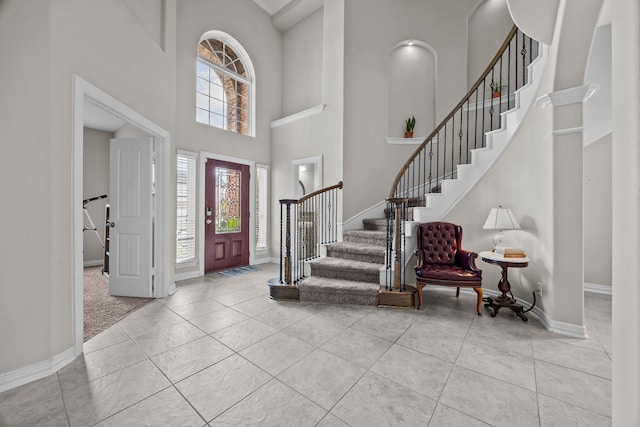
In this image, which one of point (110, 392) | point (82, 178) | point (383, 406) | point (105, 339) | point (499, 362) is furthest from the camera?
point (105, 339)

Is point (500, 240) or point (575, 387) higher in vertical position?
point (500, 240)

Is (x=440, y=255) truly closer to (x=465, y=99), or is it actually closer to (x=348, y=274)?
(x=348, y=274)

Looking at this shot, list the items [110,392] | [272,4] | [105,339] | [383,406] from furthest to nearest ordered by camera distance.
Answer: [272,4], [105,339], [110,392], [383,406]

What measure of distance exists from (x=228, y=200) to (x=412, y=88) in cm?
449

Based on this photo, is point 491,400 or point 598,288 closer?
point 491,400

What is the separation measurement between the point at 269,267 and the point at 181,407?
394 cm

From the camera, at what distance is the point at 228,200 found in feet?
17.4

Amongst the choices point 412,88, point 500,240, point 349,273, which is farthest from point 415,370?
point 412,88

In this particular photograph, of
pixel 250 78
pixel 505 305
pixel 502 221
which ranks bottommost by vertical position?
pixel 505 305

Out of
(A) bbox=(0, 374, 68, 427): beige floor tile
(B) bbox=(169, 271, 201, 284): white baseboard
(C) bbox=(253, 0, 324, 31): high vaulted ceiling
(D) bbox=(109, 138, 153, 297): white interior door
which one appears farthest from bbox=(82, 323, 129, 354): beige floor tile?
(C) bbox=(253, 0, 324, 31): high vaulted ceiling

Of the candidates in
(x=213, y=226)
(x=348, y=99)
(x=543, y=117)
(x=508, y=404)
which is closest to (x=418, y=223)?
(x=543, y=117)

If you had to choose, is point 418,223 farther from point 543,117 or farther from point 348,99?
point 348,99

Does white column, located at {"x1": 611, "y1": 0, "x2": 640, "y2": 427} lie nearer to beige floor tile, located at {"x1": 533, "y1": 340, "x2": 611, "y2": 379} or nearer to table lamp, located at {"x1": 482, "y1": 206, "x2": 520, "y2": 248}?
beige floor tile, located at {"x1": 533, "y1": 340, "x2": 611, "y2": 379}

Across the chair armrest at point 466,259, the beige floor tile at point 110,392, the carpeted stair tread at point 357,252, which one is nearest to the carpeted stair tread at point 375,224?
the carpeted stair tread at point 357,252
